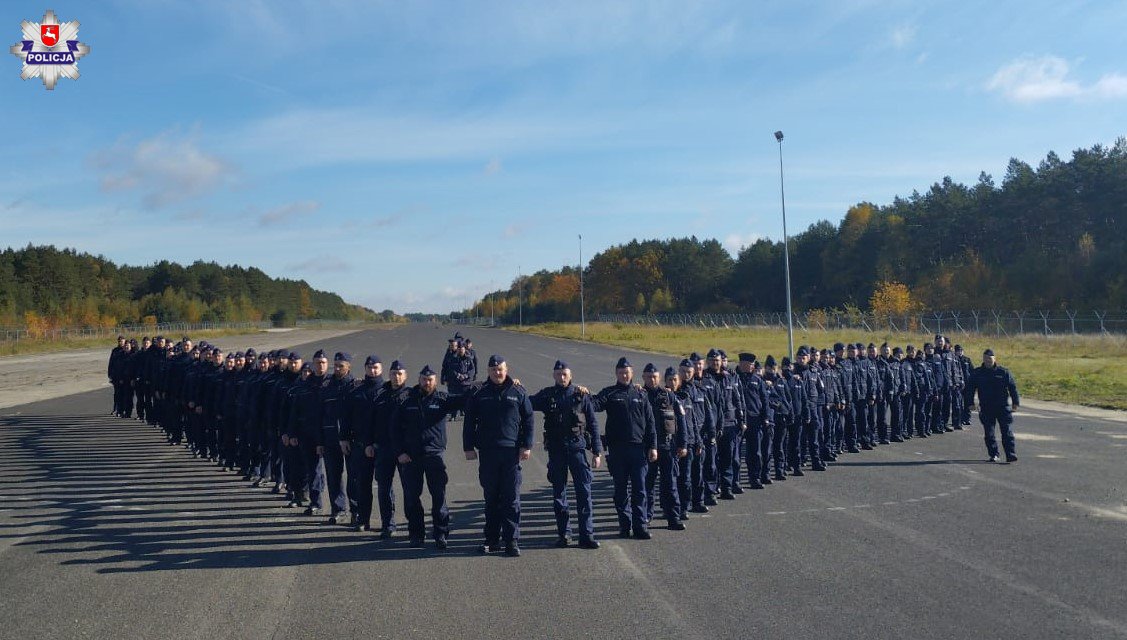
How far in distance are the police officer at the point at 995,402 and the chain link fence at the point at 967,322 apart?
102 feet

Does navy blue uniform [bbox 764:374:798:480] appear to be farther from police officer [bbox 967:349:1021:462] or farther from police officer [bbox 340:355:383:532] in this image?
police officer [bbox 340:355:383:532]

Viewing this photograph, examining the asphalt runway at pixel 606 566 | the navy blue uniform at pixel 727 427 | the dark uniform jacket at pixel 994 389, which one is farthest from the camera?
the dark uniform jacket at pixel 994 389

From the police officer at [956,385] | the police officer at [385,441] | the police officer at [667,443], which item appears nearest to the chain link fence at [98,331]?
the police officer at [956,385]

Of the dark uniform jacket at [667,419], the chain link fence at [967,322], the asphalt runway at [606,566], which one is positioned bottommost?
the asphalt runway at [606,566]

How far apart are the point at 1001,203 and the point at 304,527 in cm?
7950

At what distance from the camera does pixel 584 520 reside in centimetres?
830

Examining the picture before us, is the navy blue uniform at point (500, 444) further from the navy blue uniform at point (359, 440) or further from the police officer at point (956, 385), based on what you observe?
the police officer at point (956, 385)

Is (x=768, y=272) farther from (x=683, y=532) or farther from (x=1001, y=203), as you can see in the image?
(x=683, y=532)

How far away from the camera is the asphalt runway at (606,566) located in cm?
601

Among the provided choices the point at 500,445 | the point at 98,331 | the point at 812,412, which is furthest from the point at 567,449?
the point at 98,331

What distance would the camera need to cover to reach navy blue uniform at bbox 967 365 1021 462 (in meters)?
12.9

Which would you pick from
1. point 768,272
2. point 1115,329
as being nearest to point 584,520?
point 1115,329

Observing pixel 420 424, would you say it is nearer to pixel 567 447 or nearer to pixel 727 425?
pixel 567 447

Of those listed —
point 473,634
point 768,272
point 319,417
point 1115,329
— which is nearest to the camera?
point 473,634
